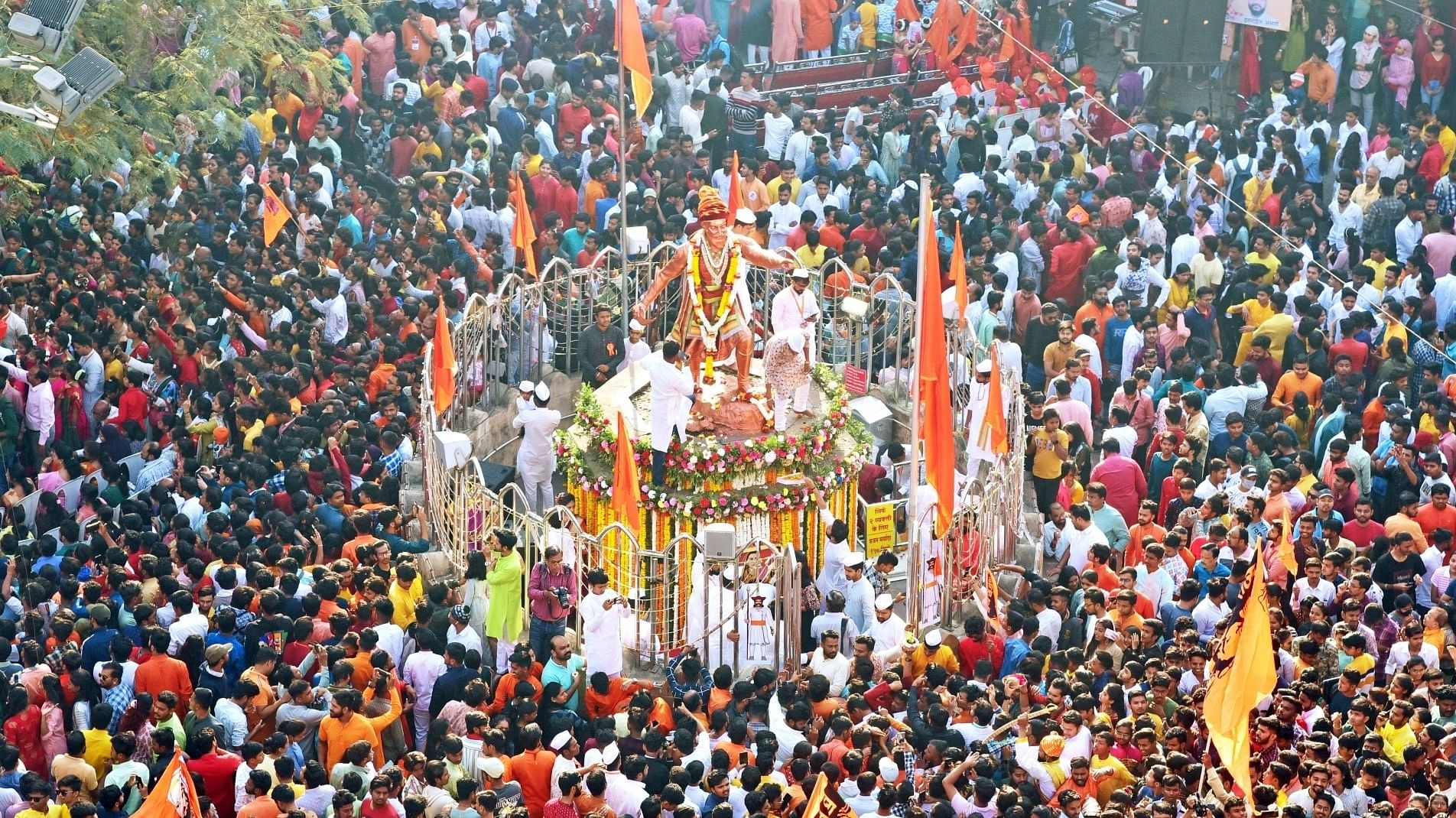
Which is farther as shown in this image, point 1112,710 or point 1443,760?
point 1112,710

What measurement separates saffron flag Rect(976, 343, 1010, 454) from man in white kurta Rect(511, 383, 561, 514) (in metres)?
3.53

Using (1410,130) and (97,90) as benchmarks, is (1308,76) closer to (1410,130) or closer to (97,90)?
(1410,130)

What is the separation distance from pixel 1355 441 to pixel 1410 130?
6.82 meters

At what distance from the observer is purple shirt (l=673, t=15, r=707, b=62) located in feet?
95.9

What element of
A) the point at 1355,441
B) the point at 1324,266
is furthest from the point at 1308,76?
the point at 1355,441

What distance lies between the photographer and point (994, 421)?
19688mm

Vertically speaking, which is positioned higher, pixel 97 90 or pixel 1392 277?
pixel 97 90

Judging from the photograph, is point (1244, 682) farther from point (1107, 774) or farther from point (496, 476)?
point (496, 476)

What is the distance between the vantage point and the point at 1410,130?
1002 inches

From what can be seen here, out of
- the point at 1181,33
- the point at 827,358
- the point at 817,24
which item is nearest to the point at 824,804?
the point at 827,358

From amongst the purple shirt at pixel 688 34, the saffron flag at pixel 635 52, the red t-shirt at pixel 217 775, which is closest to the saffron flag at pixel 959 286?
the saffron flag at pixel 635 52

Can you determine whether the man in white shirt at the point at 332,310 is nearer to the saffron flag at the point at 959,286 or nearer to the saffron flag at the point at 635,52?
the saffron flag at the point at 635,52

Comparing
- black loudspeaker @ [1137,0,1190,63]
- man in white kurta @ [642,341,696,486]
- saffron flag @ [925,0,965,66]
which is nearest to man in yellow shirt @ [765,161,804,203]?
saffron flag @ [925,0,965,66]

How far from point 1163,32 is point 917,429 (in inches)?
479
